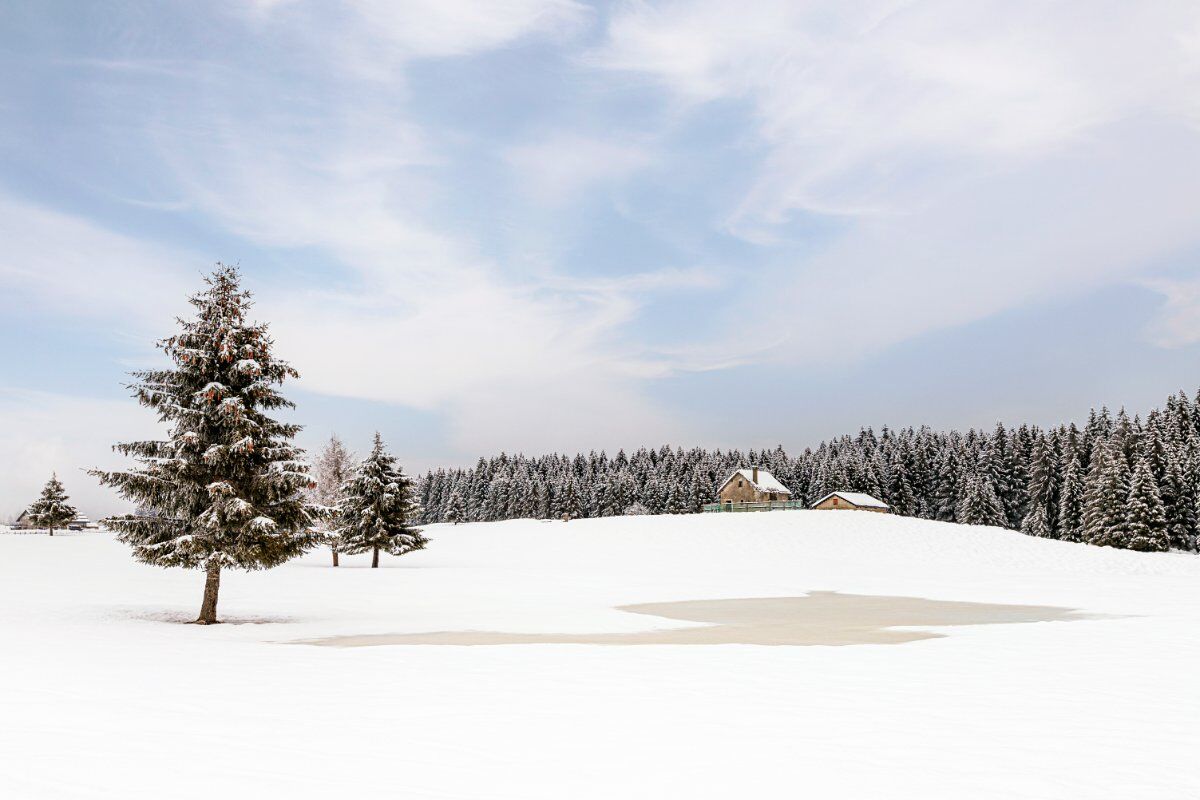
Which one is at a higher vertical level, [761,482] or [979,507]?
[761,482]

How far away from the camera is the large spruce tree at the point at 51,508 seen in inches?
3211

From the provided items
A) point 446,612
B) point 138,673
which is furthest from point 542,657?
point 446,612

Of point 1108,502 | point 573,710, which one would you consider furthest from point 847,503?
point 573,710

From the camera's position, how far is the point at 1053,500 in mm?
96625

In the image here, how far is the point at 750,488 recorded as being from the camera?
91750 mm

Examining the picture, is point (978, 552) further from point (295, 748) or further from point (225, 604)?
point (295, 748)

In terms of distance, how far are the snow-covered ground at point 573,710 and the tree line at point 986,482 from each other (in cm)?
4766

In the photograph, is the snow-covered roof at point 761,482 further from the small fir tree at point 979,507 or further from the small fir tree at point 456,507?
the small fir tree at point 456,507

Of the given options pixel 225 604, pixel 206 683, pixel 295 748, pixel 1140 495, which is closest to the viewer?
pixel 295 748

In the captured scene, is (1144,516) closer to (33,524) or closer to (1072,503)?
(1072,503)

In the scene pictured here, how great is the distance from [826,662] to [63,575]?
36.1 meters

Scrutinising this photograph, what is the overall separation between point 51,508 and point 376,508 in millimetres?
59775

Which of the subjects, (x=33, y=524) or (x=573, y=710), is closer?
(x=573, y=710)

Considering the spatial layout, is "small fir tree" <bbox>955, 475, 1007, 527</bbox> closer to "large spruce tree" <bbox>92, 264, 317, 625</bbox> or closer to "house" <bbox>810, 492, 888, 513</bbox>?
"house" <bbox>810, 492, 888, 513</bbox>
